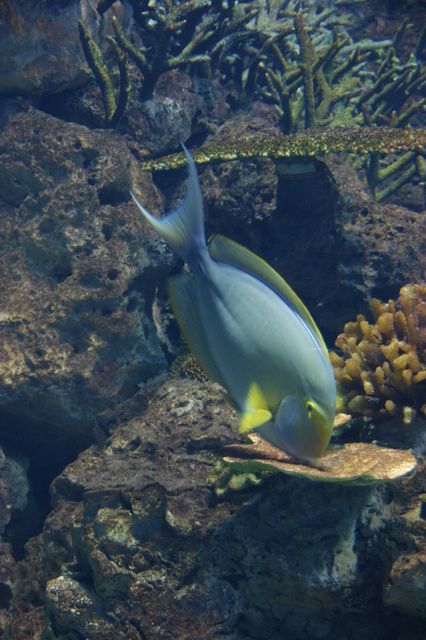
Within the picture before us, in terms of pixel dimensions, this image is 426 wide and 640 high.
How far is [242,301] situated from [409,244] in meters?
3.28

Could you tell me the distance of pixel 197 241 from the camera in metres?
1.17

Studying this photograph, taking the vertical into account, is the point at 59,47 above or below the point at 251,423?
above

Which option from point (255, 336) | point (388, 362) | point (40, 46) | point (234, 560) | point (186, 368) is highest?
point (40, 46)

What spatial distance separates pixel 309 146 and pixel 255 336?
3.19 meters

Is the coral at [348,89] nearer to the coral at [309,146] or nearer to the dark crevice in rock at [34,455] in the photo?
the coral at [309,146]

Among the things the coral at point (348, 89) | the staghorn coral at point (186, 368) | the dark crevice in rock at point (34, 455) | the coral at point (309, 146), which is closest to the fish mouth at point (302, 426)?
the staghorn coral at point (186, 368)

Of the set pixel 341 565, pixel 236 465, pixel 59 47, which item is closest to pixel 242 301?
pixel 236 465

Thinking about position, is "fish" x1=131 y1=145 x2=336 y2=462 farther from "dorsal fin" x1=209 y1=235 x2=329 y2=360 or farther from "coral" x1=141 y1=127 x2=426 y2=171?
"coral" x1=141 y1=127 x2=426 y2=171

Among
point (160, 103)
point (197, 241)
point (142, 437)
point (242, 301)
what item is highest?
point (160, 103)

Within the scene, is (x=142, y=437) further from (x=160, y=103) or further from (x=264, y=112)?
(x=264, y=112)

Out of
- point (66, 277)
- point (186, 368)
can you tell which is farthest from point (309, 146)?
point (66, 277)

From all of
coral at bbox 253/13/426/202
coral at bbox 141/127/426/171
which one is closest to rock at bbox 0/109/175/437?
coral at bbox 141/127/426/171

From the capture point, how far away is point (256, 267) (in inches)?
49.6

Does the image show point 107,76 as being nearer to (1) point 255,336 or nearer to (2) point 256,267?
(2) point 256,267
